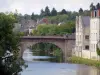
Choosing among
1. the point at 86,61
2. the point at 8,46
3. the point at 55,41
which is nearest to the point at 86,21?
the point at 55,41

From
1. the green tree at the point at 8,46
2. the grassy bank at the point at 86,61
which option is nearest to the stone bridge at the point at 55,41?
the grassy bank at the point at 86,61

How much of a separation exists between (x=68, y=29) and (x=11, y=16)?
106319mm

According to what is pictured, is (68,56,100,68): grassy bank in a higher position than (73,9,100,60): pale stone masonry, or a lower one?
lower

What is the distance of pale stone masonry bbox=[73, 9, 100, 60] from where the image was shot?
89.8m

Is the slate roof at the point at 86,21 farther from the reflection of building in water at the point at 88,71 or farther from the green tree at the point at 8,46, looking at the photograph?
the green tree at the point at 8,46

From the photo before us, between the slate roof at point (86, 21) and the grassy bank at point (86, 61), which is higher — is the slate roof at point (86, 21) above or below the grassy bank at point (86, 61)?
above

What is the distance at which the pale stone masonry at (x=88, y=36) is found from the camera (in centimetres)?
8975

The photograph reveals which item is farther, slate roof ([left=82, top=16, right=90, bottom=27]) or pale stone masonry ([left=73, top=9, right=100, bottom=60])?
slate roof ([left=82, top=16, right=90, bottom=27])

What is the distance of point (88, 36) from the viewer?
100000mm

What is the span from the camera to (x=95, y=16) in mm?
90438

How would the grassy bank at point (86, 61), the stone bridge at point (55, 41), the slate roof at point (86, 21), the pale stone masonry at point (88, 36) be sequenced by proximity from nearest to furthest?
the grassy bank at point (86, 61), the pale stone masonry at point (88, 36), the slate roof at point (86, 21), the stone bridge at point (55, 41)

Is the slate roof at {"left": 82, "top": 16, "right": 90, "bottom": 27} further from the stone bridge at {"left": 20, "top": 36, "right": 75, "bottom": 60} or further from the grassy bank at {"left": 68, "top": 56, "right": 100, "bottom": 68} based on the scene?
the stone bridge at {"left": 20, "top": 36, "right": 75, "bottom": 60}

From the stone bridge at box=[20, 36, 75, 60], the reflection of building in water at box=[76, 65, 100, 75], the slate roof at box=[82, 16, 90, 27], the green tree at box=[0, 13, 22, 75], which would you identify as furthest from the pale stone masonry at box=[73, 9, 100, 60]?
the green tree at box=[0, 13, 22, 75]

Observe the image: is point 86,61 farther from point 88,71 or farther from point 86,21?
point 86,21
